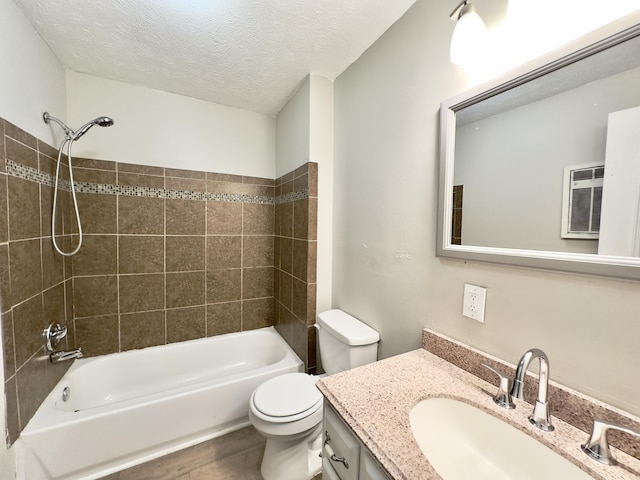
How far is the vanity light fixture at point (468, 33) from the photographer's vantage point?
2.58 feet

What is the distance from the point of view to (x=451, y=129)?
0.95m

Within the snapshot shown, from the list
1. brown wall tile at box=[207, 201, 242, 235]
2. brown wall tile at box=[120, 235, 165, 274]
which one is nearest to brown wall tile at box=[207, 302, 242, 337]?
brown wall tile at box=[120, 235, 165, 274]

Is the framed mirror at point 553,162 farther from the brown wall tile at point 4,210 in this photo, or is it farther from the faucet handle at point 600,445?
the brown wall tile at point 4,210

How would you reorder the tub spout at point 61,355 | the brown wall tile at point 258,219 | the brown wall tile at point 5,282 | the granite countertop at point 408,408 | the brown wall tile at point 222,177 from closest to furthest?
1. the granite countertop at point 408,408
2. the brown wall tile at point 5,282
3. the tub spout at point 61,355
4. the brown wall tile at point 222,177
5. the brown wall tile at point 258,219

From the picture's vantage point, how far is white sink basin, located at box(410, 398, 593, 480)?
24.0 inches

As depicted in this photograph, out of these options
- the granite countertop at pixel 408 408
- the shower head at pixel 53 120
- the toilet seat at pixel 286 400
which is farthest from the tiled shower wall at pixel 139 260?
the granite countertop at pixel 408 408

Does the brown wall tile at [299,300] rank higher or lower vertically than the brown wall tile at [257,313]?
higher

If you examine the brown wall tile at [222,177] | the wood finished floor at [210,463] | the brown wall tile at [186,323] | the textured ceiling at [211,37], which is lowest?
the wood finished floor at [210,463]

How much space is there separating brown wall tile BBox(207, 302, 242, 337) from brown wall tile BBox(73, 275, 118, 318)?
668 mm

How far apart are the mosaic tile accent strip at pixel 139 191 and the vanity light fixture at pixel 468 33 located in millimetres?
1095

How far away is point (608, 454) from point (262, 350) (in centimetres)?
211

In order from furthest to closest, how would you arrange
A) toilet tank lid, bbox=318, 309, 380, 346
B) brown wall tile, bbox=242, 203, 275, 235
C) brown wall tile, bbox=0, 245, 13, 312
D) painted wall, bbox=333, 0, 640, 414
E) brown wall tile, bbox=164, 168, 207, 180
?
brown wall tile, bbox=242, 203, 275, 235, brown wall tile, bbox=164, 168, 207, 180, toilet tank lid, bbox=318, 309, 380, 346, brown wall tile, bbox=0, 245, 13, 312, painted wall, bbox=333, 0, 640, 414

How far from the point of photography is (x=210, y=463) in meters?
1.40

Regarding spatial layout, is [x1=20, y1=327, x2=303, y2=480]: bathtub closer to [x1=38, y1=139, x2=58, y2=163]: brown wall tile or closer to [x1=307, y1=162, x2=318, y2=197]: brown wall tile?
[x1=307, y1=162, x2=318, y2=197]: brown wall tile
